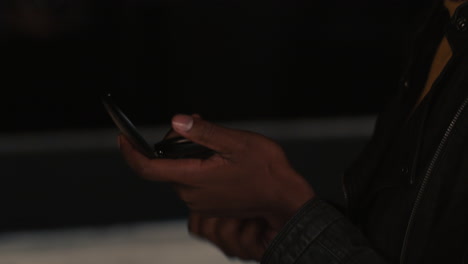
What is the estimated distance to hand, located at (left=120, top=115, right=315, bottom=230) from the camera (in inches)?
31.8

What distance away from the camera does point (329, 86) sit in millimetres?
4258

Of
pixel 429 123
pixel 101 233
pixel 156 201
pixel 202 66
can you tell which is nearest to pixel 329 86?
pixel 202 66

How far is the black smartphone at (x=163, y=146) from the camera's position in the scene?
0.83m

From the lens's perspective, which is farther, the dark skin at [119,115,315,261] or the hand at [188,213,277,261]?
the hand at [188,213,277,261]

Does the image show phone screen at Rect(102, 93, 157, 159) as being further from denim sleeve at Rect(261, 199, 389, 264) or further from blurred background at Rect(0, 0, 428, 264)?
blurred background at Rect(0, 0, 428, 264)

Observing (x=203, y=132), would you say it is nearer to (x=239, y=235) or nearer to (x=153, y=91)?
(x=239, y=235)

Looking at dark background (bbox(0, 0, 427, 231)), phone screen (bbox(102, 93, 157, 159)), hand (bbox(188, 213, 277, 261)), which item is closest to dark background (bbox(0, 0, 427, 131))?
dark background (bbox(0, 0, 427, 231))

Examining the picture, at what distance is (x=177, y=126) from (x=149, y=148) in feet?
0.26

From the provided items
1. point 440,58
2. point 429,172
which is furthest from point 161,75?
point 429,172

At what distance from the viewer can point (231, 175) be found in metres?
0.85

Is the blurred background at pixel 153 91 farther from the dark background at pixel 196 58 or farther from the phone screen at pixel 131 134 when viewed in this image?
the phone screen at pixel 131 134

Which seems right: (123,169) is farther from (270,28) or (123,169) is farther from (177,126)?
(177,126)

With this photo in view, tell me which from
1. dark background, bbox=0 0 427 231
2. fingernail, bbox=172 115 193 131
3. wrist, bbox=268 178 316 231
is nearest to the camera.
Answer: fingernail, bbox=172 115 193 131

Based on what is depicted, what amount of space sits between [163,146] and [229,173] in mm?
95
